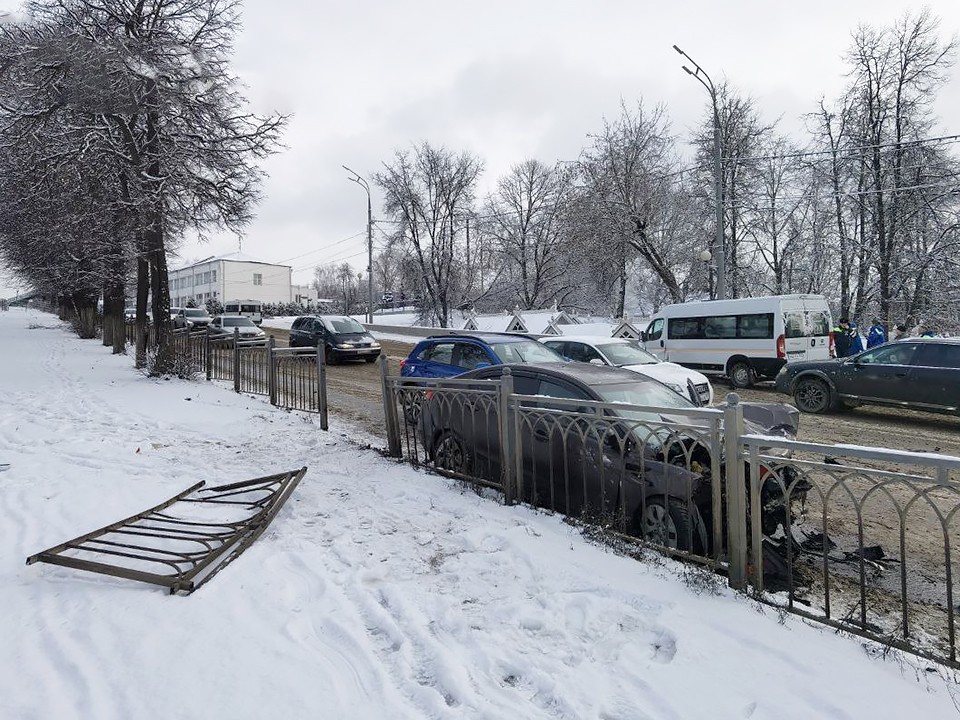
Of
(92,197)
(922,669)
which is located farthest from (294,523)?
(92,197)

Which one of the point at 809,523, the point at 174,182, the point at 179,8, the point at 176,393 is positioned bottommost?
the point at 809,523

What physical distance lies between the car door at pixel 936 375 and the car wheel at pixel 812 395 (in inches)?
55.6

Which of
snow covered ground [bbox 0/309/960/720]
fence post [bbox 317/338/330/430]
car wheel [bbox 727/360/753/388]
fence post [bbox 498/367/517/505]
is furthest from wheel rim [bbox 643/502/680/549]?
car wheel [bbox 727/360/753/388]

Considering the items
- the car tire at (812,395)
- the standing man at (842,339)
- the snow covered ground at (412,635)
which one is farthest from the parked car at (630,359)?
the standing man at (842,339)

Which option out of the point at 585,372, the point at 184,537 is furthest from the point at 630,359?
the point at 184,537

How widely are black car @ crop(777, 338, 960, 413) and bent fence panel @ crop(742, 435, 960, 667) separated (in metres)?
5.26

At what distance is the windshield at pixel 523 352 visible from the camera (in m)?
9.22

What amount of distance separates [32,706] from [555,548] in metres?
2.98

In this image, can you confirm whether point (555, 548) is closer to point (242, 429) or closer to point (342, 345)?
point (242, 429)

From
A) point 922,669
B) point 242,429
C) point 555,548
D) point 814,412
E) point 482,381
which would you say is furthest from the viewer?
point 814,412

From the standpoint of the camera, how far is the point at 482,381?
543 cm

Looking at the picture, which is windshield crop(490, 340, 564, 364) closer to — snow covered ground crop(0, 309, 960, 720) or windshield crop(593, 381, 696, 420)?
windshield crop(593, 381, 696, 420)

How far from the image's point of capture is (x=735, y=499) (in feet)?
11.5

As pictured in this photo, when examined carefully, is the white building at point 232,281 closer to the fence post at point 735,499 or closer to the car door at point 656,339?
the car door at point 656,339
